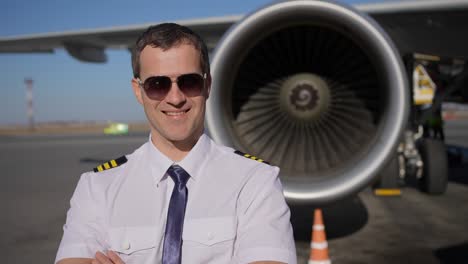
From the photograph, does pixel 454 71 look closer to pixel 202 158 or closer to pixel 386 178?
pixel 386 178

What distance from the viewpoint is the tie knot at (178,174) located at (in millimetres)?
1214

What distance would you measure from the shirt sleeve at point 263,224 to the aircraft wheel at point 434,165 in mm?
5155

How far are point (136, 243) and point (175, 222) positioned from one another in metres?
0.13

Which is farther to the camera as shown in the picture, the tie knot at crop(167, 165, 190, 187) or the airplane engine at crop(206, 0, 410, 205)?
the airplane engine at crop(206, 0, 410, 205)

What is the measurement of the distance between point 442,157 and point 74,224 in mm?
5533

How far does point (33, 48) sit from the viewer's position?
20.7 ft

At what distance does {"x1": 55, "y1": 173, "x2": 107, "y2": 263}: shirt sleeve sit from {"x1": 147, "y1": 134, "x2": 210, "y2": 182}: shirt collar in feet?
0.65

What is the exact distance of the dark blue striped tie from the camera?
1130 mm


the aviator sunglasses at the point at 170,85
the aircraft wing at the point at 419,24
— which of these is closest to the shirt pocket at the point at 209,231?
the aviator sunglasses at the point at 170,85

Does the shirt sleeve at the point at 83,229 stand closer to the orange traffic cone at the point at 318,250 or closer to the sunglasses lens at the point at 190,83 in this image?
the sunglasses lens at the point at 190,83

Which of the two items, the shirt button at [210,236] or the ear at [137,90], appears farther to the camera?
the ear at [137,90]

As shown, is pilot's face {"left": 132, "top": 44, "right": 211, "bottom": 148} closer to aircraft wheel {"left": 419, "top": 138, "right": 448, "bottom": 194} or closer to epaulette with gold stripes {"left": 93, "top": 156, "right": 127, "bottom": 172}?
epaulette with gold stripes {"left": 93, "top": 156, "right": 127, "bottom": 172}

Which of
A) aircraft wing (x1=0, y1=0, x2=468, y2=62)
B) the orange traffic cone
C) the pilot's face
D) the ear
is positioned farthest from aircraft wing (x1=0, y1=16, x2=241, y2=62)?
the pilot's face

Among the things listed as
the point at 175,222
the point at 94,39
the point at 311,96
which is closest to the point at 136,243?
the point at 175,222
